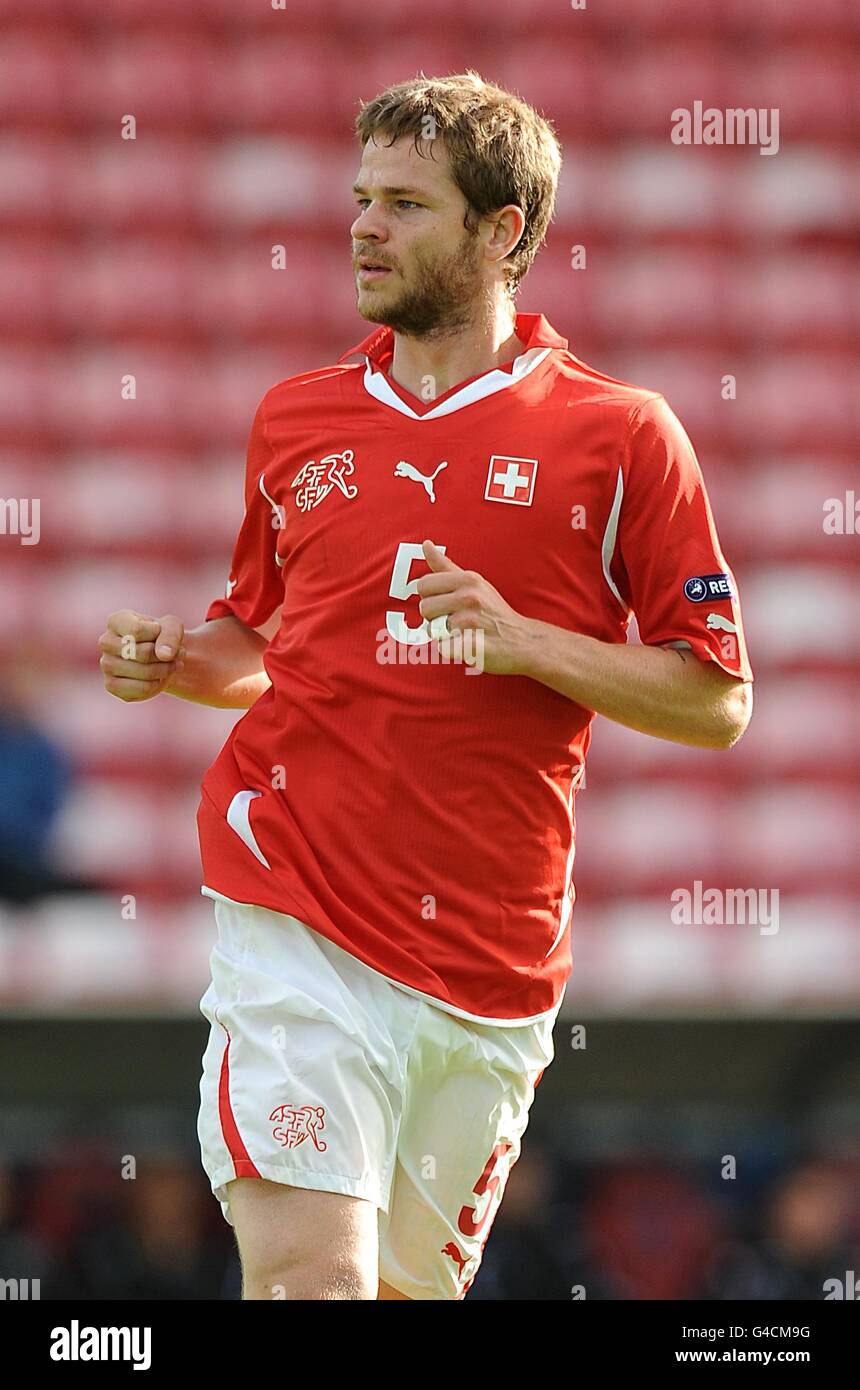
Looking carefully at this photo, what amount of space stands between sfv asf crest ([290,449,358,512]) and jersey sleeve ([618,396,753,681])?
47cm

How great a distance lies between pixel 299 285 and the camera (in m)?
8.08

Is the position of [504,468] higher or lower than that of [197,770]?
higher

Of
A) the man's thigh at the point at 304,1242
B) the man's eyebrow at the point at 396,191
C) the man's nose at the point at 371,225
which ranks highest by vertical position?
the man's eyebrow at the point at 396,191

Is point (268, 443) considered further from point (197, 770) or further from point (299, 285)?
point (299, 285)

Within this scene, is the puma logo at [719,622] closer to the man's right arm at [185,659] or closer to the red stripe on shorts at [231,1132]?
the man's right arm at [185,659]

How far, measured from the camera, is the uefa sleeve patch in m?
3.39

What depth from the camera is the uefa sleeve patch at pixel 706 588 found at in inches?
133

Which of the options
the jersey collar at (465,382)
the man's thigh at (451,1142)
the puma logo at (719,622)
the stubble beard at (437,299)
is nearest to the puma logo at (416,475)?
the jersey collar at (465,382)

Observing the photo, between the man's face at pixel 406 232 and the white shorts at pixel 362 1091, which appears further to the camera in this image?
the man's face at pixel 406 232

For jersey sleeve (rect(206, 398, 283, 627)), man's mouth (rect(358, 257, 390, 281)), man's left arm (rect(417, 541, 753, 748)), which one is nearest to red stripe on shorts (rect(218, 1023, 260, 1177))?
man's left arm (rect(417, 541, 753, 748))

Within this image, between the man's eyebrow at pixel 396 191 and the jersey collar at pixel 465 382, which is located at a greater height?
the man's eyebrow at pixel 396 191

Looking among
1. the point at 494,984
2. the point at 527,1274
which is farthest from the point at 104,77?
the point at 494,984

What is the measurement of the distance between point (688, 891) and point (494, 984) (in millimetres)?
3962

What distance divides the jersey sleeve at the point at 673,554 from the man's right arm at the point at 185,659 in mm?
792
